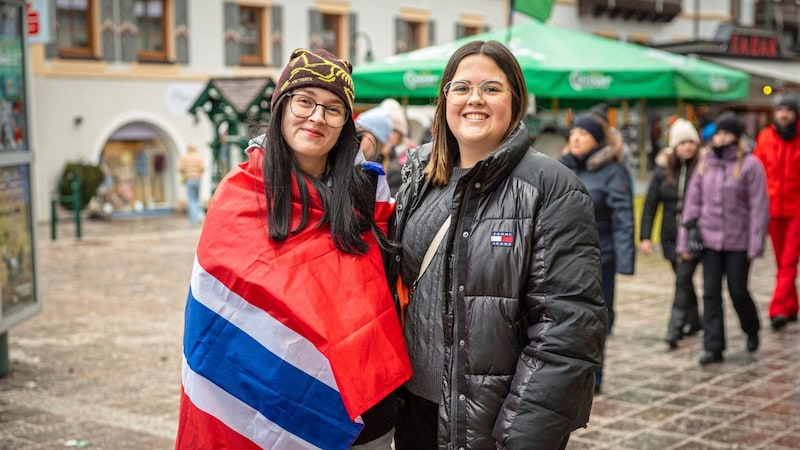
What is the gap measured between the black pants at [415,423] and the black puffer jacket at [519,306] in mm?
179

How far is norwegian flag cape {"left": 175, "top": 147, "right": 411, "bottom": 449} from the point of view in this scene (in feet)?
8.63

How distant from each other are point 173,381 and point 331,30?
78.3 ft

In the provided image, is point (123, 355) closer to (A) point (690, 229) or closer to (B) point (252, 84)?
(A) point (690, 229)

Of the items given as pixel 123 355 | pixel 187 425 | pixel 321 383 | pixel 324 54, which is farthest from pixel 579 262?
pixel 123 355

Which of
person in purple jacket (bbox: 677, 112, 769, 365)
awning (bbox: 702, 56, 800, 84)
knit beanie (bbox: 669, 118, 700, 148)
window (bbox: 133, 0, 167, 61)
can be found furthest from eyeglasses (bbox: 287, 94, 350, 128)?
window (bbox: 133, 0, 167, 61)

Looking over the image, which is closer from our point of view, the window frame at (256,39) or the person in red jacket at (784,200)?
the person in red jacket at (784,200)

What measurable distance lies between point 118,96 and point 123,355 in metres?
18.2

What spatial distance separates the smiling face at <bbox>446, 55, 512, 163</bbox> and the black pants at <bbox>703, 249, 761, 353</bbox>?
513 centimetres

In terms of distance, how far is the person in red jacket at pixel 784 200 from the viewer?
8.85 metres

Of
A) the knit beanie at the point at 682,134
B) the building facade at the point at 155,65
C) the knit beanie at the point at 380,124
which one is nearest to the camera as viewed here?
the knit beanie at the point at 380,124

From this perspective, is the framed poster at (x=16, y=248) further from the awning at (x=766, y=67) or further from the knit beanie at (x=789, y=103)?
the awning at (x=766, y=67)

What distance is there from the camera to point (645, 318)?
30.9 feet

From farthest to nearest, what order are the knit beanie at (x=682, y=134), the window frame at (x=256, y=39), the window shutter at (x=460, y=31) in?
the window shutter at (x=460, y=31) < the window frame at (x=256, y=39) < the knit beanie at (x=682, y=134)

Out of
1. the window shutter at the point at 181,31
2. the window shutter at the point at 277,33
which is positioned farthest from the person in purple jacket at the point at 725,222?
the window shutter at the point at 277,33
